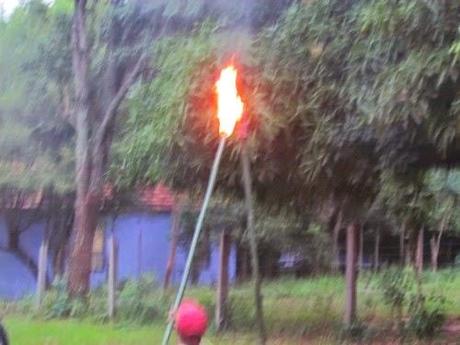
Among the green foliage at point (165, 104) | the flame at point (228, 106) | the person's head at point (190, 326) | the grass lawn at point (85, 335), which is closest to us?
the person's head at point (190, 326)

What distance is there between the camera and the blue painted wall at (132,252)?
20359 millimetres

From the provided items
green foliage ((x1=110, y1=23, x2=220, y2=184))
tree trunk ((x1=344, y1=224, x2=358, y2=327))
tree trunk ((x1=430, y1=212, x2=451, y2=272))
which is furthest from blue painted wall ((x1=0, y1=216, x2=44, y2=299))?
green foliage ((x1=110, y1=23, x2=220, y2=184))

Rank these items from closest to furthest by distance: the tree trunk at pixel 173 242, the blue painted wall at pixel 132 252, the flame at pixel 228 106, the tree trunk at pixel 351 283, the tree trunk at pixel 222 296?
the flame at pixel 228 106 → the tree trunk at pixel 351 283 → the tree trunk at pixel 222 296 → the tree trunk at pixel 173 242 → the blue painted wall at pixel 132 252

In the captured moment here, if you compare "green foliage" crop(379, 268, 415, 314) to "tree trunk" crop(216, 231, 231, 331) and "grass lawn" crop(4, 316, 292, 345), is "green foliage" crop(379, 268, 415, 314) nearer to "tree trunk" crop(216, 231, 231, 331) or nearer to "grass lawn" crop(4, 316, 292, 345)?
"grass lawn" crop(4, 316, 292, 345)

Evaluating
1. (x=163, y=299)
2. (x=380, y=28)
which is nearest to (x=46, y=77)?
(x=163, y=299)

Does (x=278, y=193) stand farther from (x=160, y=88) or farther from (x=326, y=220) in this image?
(x=326, y=220)

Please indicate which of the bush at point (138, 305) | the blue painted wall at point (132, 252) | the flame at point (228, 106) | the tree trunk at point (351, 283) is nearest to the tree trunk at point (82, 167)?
the bush at point (138, 305)

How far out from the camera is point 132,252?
21719 mm

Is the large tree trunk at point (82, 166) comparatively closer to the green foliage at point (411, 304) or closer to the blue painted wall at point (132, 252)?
the blue painted wall at point (132, 252)

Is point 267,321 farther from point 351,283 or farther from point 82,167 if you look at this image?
point 82,167

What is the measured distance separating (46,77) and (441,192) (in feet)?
25.1

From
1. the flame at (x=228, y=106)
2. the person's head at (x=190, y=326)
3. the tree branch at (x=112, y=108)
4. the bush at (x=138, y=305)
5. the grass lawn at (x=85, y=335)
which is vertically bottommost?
the grass lawn at (x=85, y=335)

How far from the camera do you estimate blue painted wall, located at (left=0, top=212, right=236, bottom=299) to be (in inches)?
802

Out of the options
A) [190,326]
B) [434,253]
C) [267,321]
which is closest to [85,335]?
[267,321]
